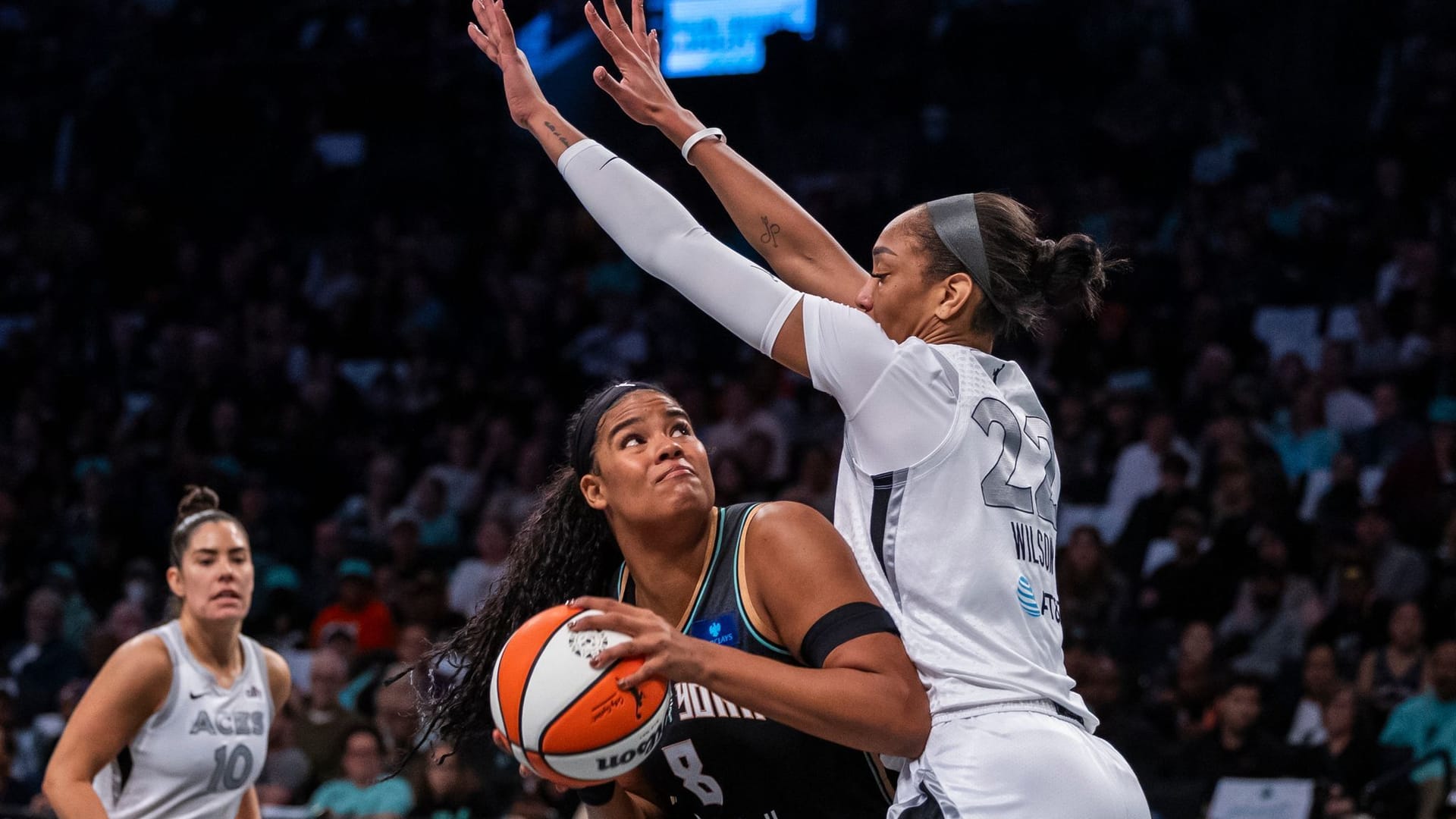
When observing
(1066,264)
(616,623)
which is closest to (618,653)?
(616,623)

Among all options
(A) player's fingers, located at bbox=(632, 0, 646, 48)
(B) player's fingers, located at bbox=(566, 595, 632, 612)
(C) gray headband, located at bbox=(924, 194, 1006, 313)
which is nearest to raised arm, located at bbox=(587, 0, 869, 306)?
(A) player's fingers, located at bbox=(632, 0, 646, 48)

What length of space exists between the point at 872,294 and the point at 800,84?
34.3ft

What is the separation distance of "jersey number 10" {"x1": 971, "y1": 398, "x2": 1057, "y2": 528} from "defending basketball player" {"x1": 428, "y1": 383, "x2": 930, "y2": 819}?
31cm

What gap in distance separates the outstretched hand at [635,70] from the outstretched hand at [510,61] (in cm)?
16

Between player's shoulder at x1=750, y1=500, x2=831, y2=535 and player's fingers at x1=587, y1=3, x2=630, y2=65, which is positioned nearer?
player's shoulder at x1=750, y1=500, x2=831, y2=535

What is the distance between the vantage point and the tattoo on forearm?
3318 mm

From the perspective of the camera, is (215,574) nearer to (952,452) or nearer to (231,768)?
(231,768)

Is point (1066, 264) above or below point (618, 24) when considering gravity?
below

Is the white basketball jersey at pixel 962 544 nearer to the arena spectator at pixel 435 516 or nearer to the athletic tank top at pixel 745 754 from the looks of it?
the athletic tank top at pixel 745 754

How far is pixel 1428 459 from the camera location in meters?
8.28

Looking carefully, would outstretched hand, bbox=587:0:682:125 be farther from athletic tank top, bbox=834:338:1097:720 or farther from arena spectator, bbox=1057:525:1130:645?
arena spectator, bbox=1057:525:1130:645

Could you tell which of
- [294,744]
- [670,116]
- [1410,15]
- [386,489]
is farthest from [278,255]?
[670,116]

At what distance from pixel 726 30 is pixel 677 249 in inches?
436

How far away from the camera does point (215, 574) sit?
193 inches
